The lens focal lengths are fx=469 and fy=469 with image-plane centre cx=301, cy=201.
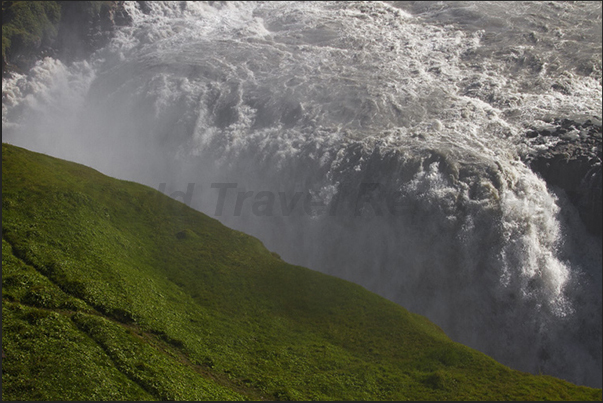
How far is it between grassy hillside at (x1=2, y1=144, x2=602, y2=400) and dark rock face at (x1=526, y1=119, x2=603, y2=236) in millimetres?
40061

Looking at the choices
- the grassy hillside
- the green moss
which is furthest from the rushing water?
the grassy hillside

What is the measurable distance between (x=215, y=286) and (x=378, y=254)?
3660 cm

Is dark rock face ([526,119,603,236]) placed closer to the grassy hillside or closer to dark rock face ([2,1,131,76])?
the grassy hillside

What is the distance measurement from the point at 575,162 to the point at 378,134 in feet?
107

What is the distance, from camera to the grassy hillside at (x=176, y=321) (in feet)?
88.3

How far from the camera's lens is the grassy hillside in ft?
88.3

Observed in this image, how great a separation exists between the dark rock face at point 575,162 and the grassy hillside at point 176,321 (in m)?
40.1

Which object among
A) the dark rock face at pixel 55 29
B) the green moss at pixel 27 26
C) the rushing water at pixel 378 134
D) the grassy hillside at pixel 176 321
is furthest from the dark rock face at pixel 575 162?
the green moss at pixel 27 26

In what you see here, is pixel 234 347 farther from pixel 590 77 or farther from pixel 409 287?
pixel 590 77

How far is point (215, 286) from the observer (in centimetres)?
4469

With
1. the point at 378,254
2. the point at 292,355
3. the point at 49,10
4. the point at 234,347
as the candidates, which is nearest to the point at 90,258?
the point at 234,347

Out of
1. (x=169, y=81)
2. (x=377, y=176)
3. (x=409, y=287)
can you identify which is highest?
(x=169, y=81)

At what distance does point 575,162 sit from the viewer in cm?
7400

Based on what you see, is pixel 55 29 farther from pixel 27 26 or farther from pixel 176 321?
pixel 176 321
